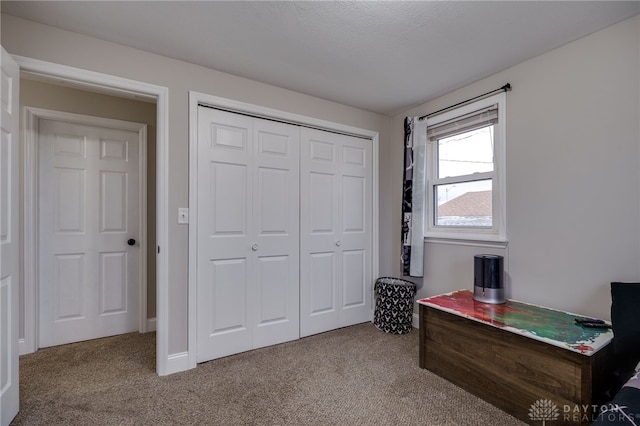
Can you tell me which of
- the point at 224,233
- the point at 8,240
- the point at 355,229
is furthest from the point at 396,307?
the point at 8,240

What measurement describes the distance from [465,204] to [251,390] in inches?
90.5

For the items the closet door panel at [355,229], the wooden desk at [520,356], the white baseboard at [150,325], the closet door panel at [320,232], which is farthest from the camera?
the closet door panel at [355,229]

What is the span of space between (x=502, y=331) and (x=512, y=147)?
137 cm

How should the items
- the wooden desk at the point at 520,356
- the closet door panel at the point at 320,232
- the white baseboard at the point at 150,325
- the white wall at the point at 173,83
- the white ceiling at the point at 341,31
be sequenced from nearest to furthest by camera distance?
the wooden desk at the point at 520,356, the white ceiling at the point at 341,31, the white wall at the point at 173,83, the closet door panel at the point at 320,232, the white baseboard at the point at 150,325

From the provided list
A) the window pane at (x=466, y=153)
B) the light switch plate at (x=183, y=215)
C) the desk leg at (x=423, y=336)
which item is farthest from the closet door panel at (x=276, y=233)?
the window pane at (x=466, y=153)

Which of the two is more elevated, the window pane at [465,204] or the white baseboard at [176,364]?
the window pane at [465,204]

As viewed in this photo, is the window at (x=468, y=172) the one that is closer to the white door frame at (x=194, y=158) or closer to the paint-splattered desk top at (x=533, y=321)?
the paint-splattered desk top at (x=533, y=321)

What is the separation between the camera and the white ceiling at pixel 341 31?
162 centimetres

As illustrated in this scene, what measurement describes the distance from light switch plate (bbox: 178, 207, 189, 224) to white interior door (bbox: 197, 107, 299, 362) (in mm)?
96

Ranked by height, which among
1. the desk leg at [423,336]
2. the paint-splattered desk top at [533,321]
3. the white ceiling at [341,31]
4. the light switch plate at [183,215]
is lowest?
the desk leg at [423,336]

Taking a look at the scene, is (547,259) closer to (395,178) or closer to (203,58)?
(395,178)

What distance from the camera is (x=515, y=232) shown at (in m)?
2.22

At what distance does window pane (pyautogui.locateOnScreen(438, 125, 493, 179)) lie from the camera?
2484 millimetres

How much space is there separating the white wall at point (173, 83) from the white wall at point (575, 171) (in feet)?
5.90
